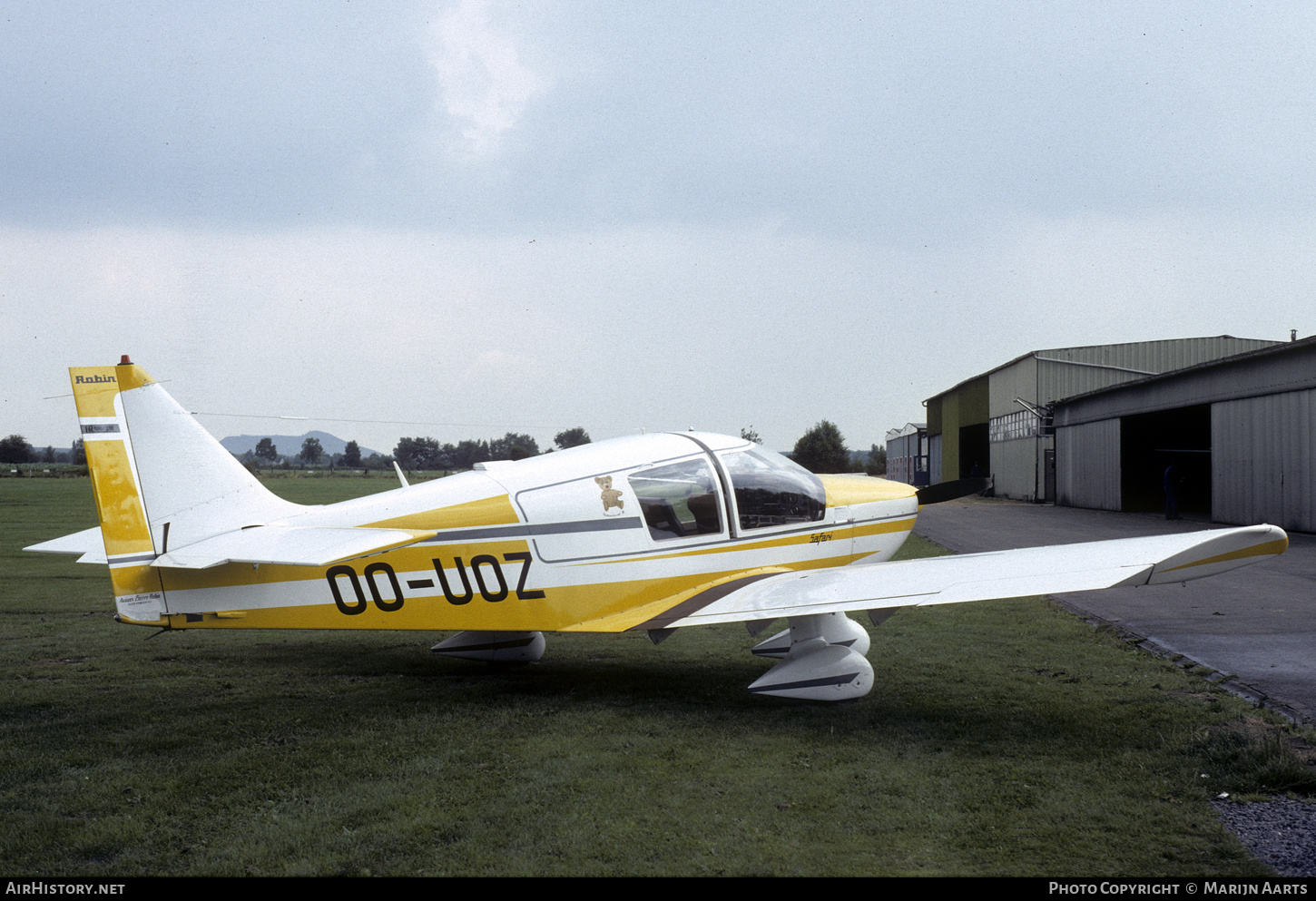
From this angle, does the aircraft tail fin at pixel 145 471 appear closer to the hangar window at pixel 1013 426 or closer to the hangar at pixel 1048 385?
the hangar at pixel 1048 385

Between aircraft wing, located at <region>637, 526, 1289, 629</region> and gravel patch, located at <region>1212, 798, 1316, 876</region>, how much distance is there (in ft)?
4.29

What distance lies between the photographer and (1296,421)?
789 inches

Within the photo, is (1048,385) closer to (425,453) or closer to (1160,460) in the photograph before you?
(1160,460)

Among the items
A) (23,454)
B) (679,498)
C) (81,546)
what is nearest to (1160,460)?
(679,498)

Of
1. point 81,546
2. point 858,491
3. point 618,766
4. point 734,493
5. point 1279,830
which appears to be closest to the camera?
point 1279,830

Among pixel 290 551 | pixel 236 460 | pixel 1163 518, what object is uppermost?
pixel 236 460

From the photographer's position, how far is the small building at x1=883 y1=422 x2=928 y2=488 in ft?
205

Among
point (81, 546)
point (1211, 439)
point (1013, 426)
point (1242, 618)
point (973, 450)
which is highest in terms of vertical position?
point (1013, 426)

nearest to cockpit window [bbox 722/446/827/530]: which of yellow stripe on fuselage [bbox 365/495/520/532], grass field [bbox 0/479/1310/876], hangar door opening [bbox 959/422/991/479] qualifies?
grass field [bbox 0/479/1310/876]

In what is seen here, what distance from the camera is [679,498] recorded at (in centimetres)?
650

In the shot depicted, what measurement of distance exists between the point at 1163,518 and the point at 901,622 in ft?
68.0

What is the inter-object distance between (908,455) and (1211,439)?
44.3 metres
